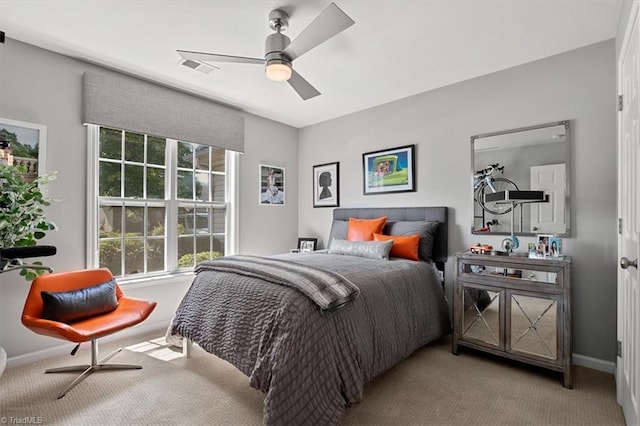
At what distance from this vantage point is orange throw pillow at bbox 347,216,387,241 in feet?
11.9

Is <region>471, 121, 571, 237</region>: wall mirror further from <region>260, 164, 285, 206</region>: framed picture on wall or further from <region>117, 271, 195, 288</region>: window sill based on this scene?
<region>117, 271, 195, 288</region>: window sill

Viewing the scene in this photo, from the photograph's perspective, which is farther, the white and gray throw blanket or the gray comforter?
the white and gray throw blanket

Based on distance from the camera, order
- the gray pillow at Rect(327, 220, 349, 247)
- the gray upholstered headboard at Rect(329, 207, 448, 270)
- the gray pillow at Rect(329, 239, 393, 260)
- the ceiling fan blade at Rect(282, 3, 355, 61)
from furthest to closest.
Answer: the gray pillow at Rect(327, 220, 349, 247) < the gray upholstered headboard at Rect(329, 207, 448, 270) < the gray pillow at Rect(329, 239, 393, 260) < the ceiling fan blade at Rect(282, 3, 355, 61)

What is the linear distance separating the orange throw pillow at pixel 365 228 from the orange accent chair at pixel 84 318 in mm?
2102

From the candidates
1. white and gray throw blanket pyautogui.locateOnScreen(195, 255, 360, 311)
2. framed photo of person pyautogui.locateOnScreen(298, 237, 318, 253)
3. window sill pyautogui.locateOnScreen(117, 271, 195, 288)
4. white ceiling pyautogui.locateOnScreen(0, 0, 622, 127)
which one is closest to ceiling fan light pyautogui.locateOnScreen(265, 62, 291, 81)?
white ceiling pyautogui.locateOnScreen(0, 0, 622, 127)

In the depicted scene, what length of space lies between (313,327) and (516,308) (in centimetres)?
166

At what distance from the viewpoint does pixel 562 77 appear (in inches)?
108

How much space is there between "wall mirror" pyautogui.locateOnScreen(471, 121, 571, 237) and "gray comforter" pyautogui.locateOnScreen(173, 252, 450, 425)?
36.7 inches

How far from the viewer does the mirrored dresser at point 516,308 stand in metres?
2.29

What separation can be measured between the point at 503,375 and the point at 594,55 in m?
2.59

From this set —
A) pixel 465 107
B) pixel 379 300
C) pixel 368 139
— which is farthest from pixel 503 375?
pixel 368 139
